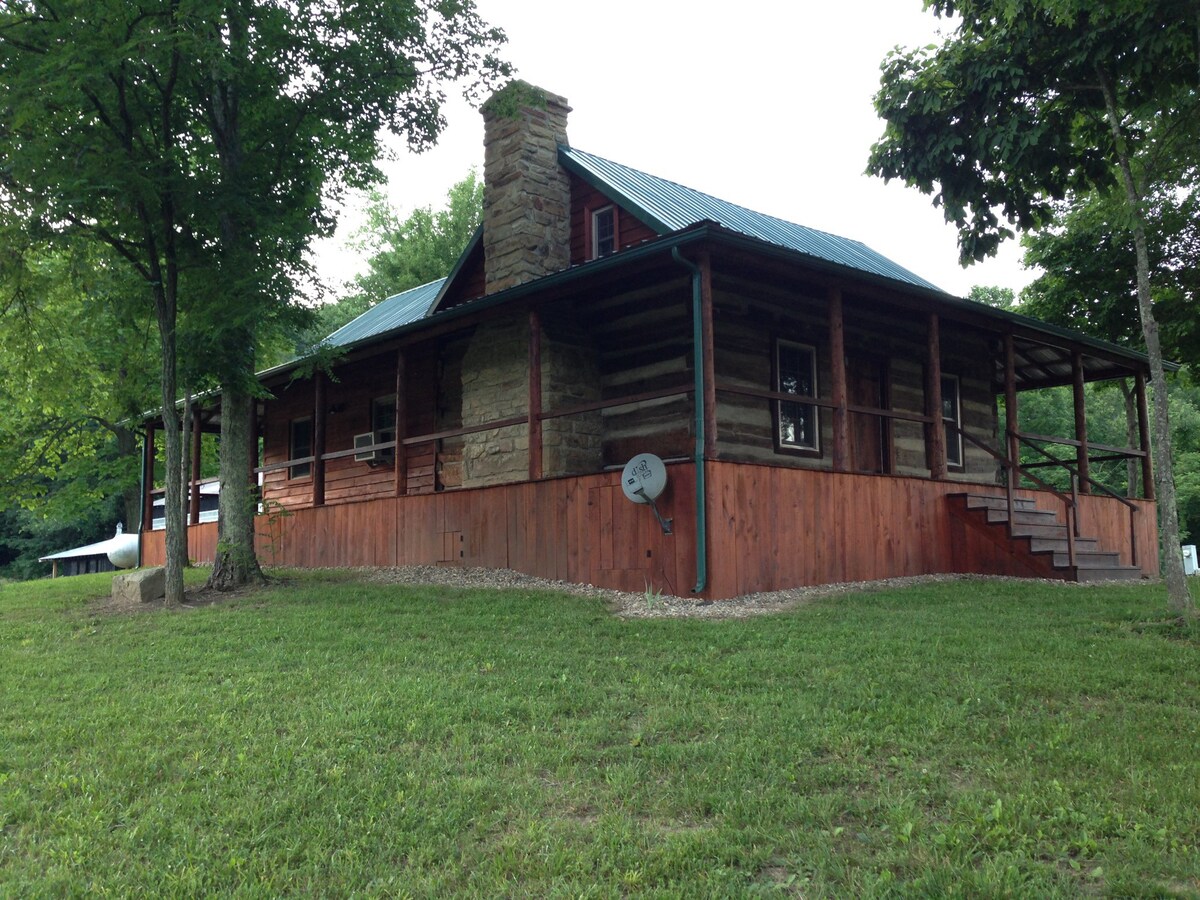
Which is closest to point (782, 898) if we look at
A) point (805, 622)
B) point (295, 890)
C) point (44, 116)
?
point (295, 890)

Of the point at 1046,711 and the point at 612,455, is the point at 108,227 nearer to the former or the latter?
the point at 612,455

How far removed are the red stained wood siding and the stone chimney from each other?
3714 millimetres

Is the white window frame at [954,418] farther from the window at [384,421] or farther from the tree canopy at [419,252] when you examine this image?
the tree canopy at [419,252]

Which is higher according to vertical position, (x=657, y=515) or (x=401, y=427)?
(x=401, y=427)

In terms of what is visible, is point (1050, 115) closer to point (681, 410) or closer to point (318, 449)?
point (681, 410)

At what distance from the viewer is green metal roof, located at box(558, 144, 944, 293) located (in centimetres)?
1434

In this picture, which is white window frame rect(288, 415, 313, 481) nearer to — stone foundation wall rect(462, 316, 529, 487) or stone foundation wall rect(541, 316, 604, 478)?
stone foundation wall rect(462, 316, 529, 487)

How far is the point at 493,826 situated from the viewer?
437cm

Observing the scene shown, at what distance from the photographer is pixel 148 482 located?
70.7 feet

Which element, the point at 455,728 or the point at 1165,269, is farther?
the point at 1165,269

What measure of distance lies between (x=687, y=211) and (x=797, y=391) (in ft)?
10.5

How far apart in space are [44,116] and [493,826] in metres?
9.73

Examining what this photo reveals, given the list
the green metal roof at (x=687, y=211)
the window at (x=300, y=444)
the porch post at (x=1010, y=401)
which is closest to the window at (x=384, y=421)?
the window at (x=300, y=444)

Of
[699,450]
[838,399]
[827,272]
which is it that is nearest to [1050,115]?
[827,272]
